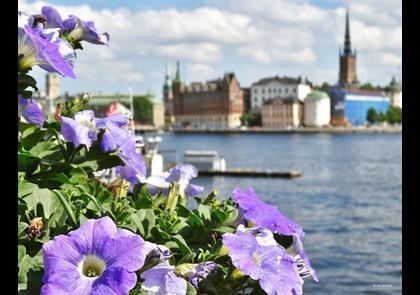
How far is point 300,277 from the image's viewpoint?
0.92 metres

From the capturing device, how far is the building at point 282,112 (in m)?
118

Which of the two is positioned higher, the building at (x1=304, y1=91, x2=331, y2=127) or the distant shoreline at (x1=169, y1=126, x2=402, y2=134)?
the building at (x1=304, y1=91, x2=331, y2=127)

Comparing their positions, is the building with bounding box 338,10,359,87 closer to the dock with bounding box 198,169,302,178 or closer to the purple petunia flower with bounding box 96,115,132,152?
the dock with bounding box 198,169,302,178

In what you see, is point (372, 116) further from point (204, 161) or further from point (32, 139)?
point (32, 139)

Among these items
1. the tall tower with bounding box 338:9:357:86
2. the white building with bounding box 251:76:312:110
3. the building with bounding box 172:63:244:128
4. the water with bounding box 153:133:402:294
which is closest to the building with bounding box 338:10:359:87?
the tall tower with bounding box 338:9:357:86

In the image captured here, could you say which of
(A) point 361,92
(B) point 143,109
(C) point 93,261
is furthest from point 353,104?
(C) point 93,261

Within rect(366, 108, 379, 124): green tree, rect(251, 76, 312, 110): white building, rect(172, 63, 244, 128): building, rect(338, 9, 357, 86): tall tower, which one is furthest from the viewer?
rect(338, 9, 357, 86): tall tower

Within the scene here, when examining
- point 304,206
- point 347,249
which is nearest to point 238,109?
point 304,206

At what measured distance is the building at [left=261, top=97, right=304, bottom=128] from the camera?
118 metres

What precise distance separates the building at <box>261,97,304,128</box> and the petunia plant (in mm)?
116832

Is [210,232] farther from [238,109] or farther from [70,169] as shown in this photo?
[238,109]

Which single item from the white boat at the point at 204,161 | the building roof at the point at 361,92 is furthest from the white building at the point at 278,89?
the white boat at the point at 204,161

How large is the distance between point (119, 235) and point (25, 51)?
281 millimetres

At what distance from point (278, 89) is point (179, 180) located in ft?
415
